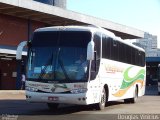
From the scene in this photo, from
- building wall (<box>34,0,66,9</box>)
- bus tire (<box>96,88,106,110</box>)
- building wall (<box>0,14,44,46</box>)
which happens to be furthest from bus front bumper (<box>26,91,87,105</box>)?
building wall (<box>34,0,66,9</box>)

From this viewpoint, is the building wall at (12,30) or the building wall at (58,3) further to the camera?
the building wall at (58,3)

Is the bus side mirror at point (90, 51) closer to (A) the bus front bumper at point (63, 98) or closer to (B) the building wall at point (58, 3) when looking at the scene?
(A) the bus front bumper at point (63, 98)

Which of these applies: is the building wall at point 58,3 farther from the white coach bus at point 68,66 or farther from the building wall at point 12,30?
the white coach bus at point 68,66

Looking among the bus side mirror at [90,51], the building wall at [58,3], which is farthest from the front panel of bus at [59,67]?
the building wall at [58,3]

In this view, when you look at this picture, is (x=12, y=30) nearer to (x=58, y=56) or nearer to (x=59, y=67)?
(x=58, y=56)

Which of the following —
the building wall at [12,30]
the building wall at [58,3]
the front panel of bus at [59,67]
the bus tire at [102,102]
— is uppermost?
the building wall at [58,3]

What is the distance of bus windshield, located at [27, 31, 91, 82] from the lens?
16.6 meters

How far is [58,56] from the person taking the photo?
16859mm

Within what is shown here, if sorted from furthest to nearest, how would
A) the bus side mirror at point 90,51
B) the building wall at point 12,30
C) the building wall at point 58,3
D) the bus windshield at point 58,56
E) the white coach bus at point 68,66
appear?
the building wall at point 58,3 < the building wall at point 12,30 < the bus windshield at point 58,56 < the white coach bus at point 68,66 < the bus side mirror at point 90,51

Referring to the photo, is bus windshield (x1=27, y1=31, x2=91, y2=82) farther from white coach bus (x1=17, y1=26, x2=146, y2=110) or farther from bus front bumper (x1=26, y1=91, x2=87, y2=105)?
bus front bumper (x1=26, y1=91, x2=87, y2=105)

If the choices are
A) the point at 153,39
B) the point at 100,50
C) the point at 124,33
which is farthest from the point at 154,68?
the point at 153,39

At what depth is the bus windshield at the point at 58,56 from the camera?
16625mm

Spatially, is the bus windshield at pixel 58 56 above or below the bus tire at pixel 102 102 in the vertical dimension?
above

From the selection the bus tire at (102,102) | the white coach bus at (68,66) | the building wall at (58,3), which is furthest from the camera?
the building wall at (58,3)
